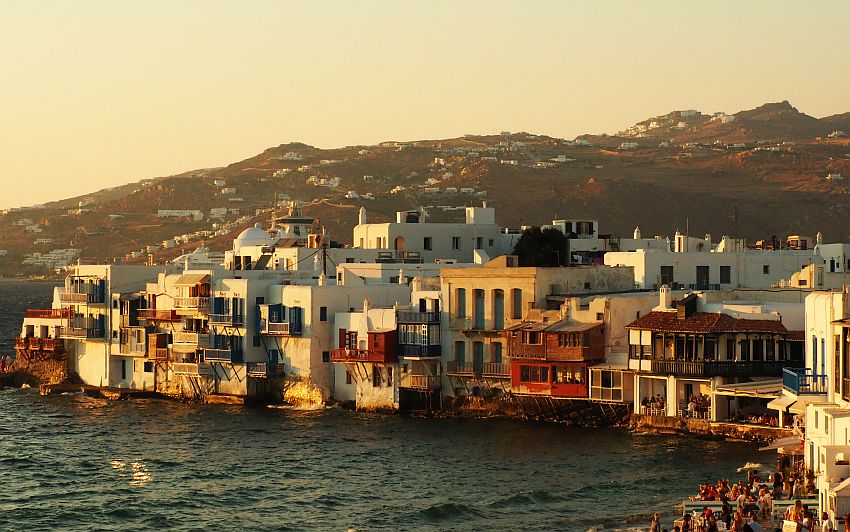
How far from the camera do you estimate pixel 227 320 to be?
7388 centimetres

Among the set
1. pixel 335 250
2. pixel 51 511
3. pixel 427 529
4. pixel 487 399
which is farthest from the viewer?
pixel 335 250

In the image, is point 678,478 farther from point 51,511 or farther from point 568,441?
point 51,511

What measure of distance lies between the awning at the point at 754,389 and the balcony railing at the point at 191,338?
27.7 m

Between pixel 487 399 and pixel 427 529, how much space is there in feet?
73.8

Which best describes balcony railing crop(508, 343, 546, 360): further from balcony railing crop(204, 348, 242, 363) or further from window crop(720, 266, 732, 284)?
window crop(720, 266, 732, 284)

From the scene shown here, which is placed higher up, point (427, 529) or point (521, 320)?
point (521, 320)

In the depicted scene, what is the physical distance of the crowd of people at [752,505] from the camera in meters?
35.4

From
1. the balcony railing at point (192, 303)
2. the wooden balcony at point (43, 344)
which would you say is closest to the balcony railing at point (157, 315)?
the balcony railing at point (192, 303)

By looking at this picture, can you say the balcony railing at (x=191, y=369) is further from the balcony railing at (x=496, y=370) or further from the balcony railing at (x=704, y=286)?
the balcony railing at (x=704, y=286)

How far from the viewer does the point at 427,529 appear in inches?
1741

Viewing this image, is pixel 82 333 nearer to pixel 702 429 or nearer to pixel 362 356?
pixel 362 356

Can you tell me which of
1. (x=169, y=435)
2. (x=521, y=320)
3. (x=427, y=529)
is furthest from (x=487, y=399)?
(x=427, y=529)

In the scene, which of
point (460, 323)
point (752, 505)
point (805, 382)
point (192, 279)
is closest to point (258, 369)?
point (192, 279)

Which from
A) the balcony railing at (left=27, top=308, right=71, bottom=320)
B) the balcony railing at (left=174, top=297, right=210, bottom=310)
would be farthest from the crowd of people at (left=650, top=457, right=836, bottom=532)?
the balcony railing at (left=27, top=308, right=71, bottom=320)
